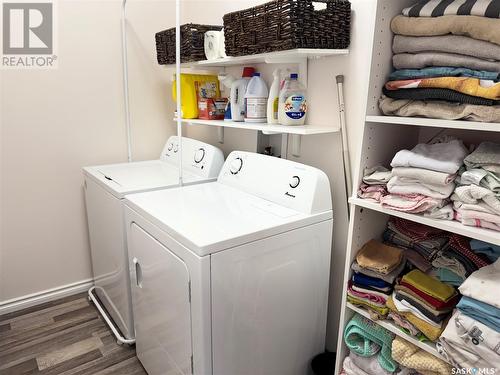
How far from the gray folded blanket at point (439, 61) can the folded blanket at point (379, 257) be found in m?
0.64

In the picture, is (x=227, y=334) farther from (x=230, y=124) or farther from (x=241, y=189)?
(x=230, y=124)

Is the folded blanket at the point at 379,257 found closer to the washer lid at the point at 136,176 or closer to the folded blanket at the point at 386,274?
the folded blanket at the point at 386,274

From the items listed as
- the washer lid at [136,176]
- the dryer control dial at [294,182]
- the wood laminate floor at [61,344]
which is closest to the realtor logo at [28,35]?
the washer lid at [136,176]

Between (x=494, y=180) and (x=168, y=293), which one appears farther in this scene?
(x=168, y=293)

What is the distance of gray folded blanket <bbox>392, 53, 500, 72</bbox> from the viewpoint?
0.99 meters

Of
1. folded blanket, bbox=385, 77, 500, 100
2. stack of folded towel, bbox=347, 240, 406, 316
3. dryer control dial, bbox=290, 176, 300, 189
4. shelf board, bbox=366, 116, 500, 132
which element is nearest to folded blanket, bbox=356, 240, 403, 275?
stack of folded towel, bbox=347, 240, 406, 316

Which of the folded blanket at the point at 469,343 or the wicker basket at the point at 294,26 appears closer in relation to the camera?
the folded blanket at the point at 469,343

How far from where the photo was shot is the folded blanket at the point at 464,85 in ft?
3.04

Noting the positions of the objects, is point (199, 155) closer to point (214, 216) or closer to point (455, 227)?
point (214, 216)

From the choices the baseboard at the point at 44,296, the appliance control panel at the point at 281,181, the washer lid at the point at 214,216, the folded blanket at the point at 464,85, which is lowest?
the baseboard at the point at 44,296

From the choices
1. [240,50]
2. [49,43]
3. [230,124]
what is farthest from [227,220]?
[49,43]

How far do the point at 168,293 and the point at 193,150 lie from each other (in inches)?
43.2

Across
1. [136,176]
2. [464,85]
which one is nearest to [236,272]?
[464,85]

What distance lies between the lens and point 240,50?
162cm
